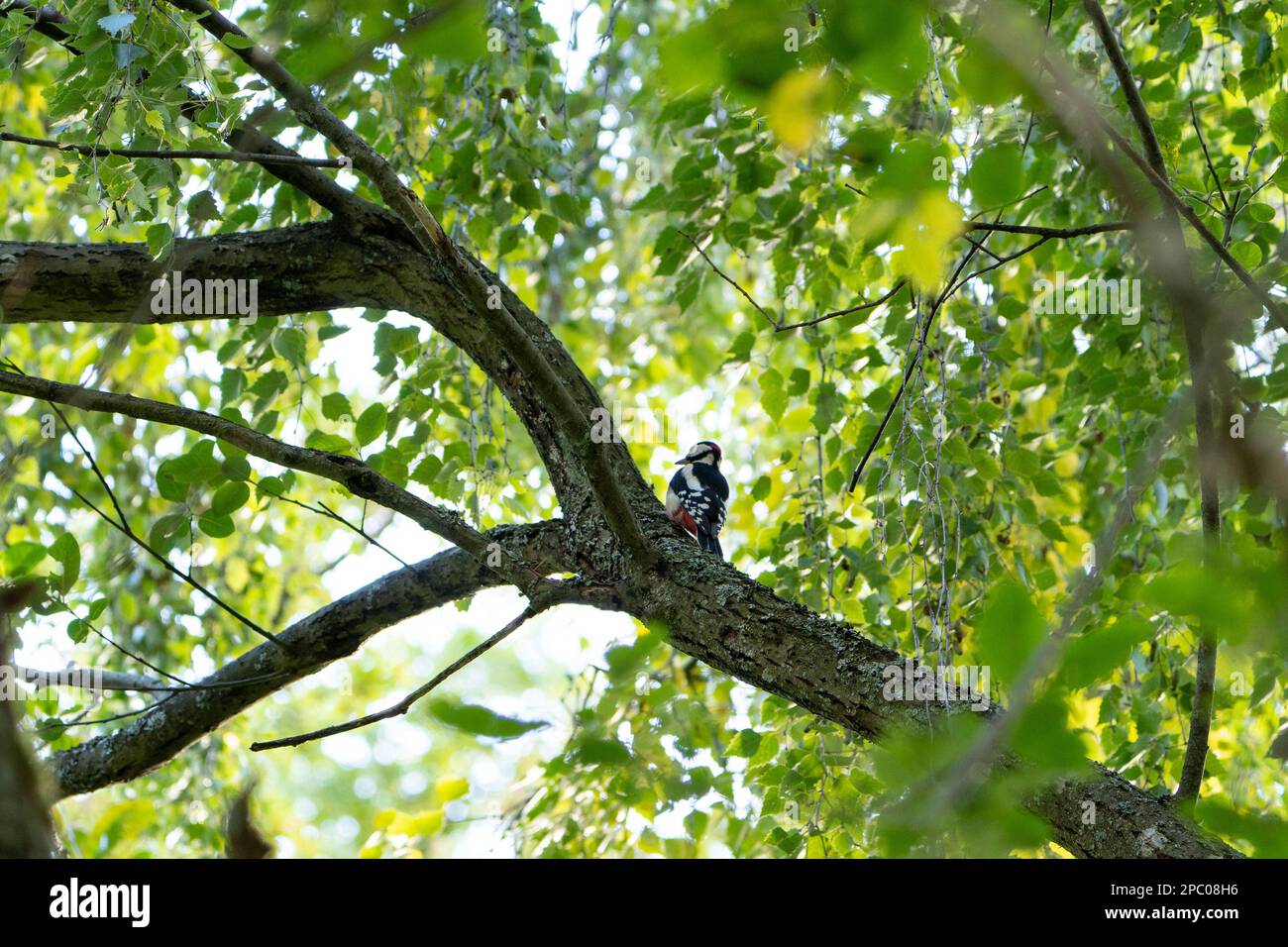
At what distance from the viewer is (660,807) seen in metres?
2.38

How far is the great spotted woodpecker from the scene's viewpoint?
3.68 metres

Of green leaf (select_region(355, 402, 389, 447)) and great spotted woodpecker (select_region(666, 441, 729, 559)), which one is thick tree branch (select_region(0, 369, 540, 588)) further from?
great spotted woodpecker (select_region(666, 441, 729, 559))

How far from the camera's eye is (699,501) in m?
3.75

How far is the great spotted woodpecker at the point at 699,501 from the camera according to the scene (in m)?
3.68

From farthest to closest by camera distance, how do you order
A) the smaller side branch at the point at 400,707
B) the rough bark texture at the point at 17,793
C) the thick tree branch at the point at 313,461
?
1. the thick tree branch at the point at 313,461
2. the smaller side branch at the point at 400,707
3. the rough bark texture at the point at 17,793

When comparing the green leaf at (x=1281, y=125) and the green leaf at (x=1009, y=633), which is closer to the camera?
the green leaf at (x=1009, y=633)

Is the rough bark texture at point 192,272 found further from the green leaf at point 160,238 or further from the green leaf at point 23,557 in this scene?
the green leaf at point 23,557

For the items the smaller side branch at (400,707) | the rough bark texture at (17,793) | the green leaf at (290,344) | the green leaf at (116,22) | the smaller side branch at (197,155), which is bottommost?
the rough bark texture at (17,793)

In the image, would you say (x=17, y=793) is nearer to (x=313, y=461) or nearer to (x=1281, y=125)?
(x=313, y=461)

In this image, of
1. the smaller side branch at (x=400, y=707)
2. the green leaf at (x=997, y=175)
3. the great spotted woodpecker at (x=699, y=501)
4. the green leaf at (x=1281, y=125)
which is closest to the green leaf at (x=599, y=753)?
the green leaf at (x=997, y=175)

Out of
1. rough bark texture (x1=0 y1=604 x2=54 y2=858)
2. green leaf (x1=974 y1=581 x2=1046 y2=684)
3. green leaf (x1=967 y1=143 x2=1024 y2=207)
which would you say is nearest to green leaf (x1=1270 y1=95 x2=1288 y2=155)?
green leaf (x1=967 y1=143 x2=1024 y2=207)
